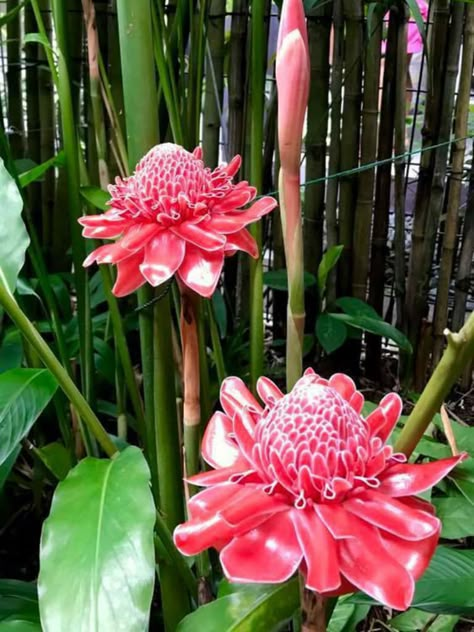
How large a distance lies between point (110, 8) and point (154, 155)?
2.00ft

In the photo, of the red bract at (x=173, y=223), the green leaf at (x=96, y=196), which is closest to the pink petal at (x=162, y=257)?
the red bract at (x=173, y=223)

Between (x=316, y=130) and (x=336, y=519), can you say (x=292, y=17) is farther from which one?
(x=316, y=130)

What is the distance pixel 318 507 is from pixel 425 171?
2.95 ft

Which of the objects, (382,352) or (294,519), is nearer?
(294,519)

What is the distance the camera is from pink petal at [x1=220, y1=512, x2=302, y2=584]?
0.23m

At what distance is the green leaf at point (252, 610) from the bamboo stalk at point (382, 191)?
2.71ft

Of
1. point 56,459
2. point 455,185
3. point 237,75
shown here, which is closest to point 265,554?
point 56,459

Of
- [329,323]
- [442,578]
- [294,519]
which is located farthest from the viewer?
[329,323]

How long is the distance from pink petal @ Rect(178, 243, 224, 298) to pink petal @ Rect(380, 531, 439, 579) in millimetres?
159

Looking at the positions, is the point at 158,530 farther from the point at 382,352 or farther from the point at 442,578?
the point at 382,352

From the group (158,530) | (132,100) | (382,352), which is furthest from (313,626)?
(382,352)

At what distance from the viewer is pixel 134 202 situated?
1.26 feet

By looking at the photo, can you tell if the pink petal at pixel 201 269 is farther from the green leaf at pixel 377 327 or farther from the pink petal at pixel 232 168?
the green leaf at pixel 377 327

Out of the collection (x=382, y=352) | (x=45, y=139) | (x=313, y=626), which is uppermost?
(x=45, y=139)
